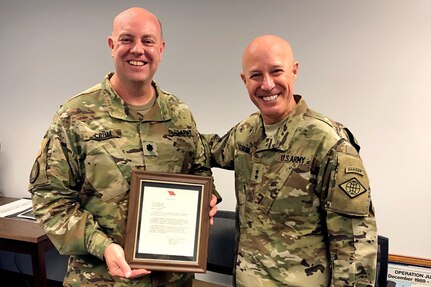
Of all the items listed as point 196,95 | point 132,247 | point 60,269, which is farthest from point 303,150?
point 60,269

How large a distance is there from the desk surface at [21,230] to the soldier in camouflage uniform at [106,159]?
0.86 m

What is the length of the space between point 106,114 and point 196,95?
1076mm

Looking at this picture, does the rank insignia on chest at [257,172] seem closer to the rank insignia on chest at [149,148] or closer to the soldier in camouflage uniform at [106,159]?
the soldier in camouflage uniform at [106,159]

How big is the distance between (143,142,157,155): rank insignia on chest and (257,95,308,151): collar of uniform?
370 millimetres

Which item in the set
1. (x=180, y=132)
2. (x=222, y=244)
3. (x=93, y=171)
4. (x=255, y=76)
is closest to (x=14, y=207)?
(x=222, y=244)

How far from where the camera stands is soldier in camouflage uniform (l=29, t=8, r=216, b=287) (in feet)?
4.13

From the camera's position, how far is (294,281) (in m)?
1.26

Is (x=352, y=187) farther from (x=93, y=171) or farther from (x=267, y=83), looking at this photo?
(x=93, y=171)

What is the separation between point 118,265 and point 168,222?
0.68 ft

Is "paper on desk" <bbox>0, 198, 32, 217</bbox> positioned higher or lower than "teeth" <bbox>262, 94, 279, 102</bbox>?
lower

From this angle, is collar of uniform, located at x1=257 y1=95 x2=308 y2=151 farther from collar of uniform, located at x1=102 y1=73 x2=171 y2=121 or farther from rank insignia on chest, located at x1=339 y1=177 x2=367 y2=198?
collar of uniform, located at x1=102 y1=73 x2=171 y2=121

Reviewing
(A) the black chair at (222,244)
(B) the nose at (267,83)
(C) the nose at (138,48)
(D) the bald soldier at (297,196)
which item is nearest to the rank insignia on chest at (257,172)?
(D) the bald soldier at (297,196)

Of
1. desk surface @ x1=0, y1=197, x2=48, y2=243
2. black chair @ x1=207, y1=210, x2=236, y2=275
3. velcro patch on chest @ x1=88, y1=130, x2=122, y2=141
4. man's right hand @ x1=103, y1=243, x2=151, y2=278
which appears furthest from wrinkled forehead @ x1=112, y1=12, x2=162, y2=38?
desk surface @ x1=0, y1=197, x2=48, y2=243

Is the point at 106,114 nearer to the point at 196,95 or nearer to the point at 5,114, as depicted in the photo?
the point at 196,95
